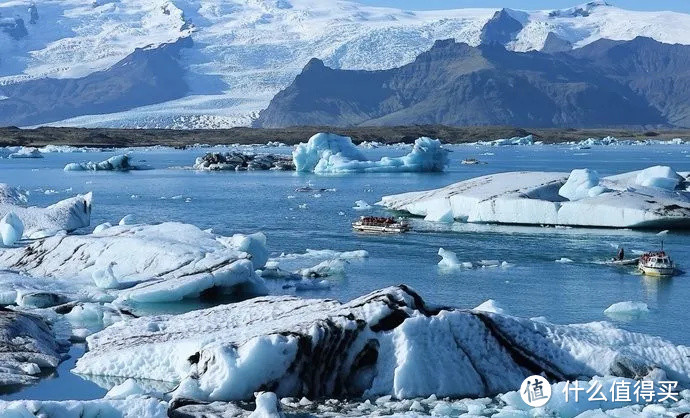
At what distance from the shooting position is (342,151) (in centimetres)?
5578

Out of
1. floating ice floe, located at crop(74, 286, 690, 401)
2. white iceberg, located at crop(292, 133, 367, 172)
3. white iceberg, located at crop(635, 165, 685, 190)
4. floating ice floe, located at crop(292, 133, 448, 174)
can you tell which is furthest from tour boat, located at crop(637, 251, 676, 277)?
white iceberg, located at crop(292, 133, 367, 172)

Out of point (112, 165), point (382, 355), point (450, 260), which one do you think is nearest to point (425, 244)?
point (450, 260)

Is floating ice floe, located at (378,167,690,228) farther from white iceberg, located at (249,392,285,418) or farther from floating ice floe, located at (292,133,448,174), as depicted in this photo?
floating ice floe, located at (292,133,448,174)

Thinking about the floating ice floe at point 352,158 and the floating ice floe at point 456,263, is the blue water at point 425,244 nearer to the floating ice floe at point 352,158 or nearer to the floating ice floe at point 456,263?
the floating ice floe at point 456,263

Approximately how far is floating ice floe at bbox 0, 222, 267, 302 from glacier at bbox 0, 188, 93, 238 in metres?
4.78

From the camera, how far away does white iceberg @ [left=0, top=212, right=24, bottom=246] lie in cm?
2262

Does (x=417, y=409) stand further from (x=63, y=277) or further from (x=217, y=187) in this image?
(x=217, y=187)

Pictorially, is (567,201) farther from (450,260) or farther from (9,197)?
(9,197)

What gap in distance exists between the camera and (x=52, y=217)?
25.6 meters

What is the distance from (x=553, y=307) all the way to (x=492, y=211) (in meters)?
12.5

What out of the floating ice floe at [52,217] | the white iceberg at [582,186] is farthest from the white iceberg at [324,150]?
the floating ice floe at [52,217]

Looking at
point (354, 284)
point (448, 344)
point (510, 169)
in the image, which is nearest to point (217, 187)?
point (510, 169)

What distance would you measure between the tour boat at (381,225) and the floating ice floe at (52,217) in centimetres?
684

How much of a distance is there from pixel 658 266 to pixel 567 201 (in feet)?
29.0
